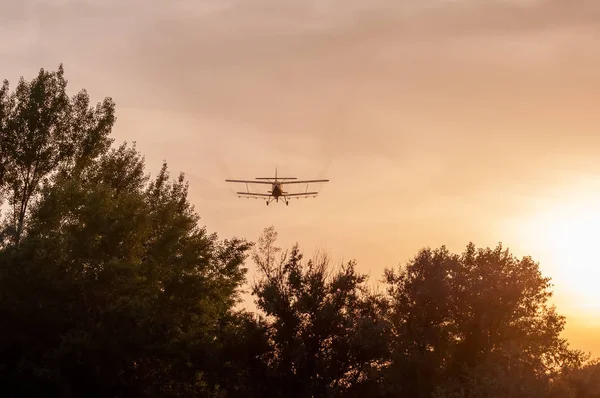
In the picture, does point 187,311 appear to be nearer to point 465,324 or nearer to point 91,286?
point 91,286

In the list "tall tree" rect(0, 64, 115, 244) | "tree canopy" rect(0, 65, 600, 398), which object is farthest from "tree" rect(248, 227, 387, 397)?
"tall tree" rect(0, 64, 115, 244)

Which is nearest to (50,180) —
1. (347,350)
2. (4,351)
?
(4,351)

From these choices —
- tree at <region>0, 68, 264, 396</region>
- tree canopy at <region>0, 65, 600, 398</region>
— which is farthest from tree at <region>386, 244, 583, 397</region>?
tree at <region>0, 68, 264, 396</region>

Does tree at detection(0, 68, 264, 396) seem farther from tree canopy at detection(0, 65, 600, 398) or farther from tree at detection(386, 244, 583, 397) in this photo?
tree at detection(386, 244, 583, 397)

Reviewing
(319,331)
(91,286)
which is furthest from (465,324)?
(91,286)

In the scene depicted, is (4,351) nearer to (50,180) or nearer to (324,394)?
(50,180)

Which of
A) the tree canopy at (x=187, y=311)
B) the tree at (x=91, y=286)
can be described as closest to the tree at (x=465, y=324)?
the tree canopy at (x=187, y=311)

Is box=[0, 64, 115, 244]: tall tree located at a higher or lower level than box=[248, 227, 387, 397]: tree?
higher
